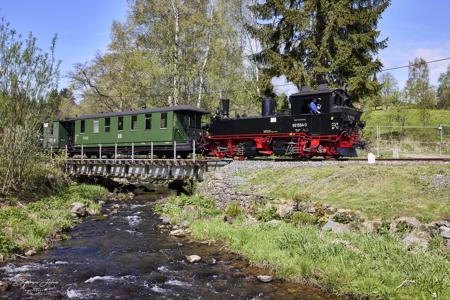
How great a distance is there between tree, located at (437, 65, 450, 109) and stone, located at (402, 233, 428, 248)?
49.8 meters

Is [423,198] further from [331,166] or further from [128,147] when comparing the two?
[128,147]

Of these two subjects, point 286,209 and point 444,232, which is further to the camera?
point 286,209

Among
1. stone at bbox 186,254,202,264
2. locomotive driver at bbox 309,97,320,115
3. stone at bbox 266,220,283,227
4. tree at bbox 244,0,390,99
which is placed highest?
tree at bbox 244,0,390,99

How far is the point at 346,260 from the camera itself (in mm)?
8523

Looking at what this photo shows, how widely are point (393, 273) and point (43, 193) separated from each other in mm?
15473

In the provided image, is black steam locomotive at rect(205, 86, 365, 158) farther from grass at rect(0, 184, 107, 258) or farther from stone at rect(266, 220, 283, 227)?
grass at rect(0, 184, 107, 258)

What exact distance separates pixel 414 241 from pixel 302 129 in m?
8.59

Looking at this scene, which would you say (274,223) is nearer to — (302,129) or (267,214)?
(267,214)

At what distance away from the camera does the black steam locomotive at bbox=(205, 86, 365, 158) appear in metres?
16.7

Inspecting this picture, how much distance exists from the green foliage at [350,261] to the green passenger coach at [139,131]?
11192 mm

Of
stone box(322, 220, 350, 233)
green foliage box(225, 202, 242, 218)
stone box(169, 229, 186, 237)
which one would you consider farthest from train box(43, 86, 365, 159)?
stone box(322, 220, 350, 233)

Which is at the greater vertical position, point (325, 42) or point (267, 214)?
point (325, 42)

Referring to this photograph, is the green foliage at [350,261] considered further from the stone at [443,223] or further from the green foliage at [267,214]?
the green foliage at [267,214]

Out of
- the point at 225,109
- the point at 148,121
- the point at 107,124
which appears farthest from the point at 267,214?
the point at 107,124
